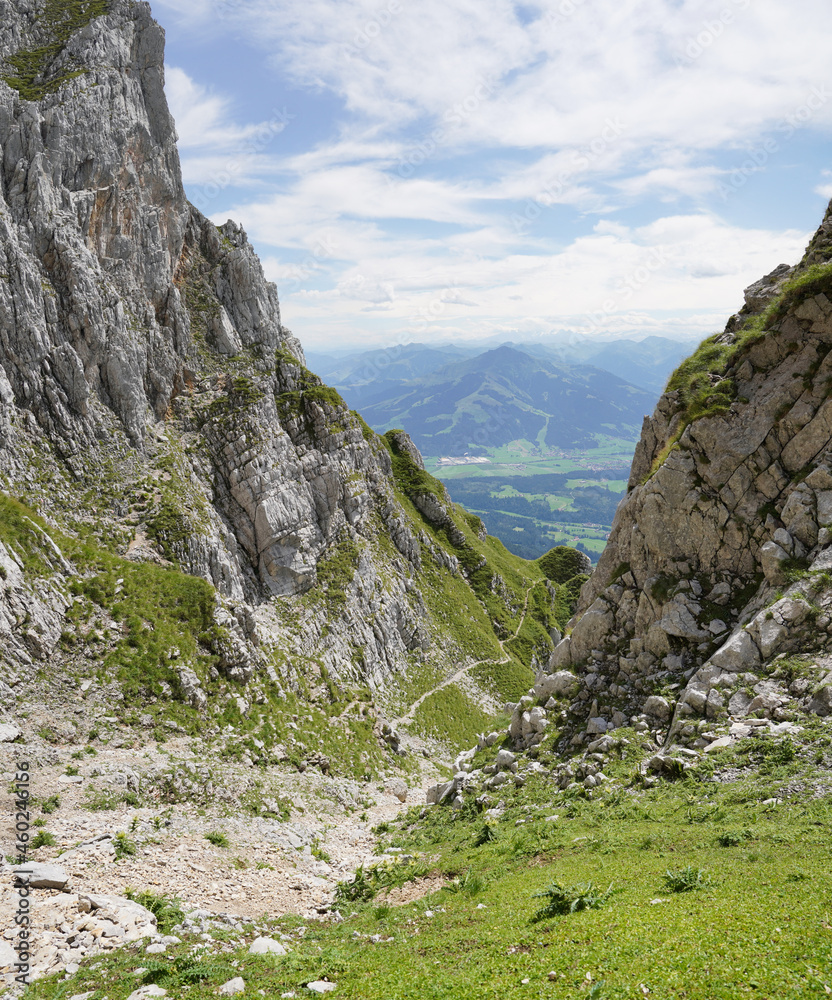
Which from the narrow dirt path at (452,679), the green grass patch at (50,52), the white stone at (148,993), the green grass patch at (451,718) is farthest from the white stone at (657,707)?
the green grass patch at (50,52)

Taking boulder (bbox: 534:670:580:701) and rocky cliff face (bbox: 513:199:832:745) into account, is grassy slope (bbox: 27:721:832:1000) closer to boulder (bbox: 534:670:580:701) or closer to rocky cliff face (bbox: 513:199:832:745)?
rocky cliff face (bbox: 513:199:832:745)

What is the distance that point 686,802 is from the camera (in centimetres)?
2088

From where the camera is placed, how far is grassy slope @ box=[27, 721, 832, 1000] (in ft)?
37.7

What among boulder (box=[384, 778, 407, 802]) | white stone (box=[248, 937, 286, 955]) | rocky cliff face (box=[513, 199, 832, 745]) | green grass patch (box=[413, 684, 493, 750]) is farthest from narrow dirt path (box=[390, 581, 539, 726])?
white stone (box=[248, 937, 286, 955])

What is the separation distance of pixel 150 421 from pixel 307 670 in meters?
33.4

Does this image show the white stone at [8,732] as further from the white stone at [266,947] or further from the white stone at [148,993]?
the white stone at [148,993]

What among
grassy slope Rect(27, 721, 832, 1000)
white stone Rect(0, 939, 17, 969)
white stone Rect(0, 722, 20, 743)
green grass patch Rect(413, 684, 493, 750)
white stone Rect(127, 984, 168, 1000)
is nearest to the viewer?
A: grassy slope Rect(27, 721, 832, 1000)

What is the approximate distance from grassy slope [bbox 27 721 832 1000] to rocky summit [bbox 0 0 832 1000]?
0.12m

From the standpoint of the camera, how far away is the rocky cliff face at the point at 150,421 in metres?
47.6

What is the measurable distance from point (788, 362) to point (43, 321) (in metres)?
62.8

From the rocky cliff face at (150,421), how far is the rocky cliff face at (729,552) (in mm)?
30662

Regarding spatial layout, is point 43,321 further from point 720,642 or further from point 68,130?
point 720,642

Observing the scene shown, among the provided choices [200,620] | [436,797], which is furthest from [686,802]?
[200,620]

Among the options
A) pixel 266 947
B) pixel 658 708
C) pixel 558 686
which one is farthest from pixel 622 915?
pixel 558 686
